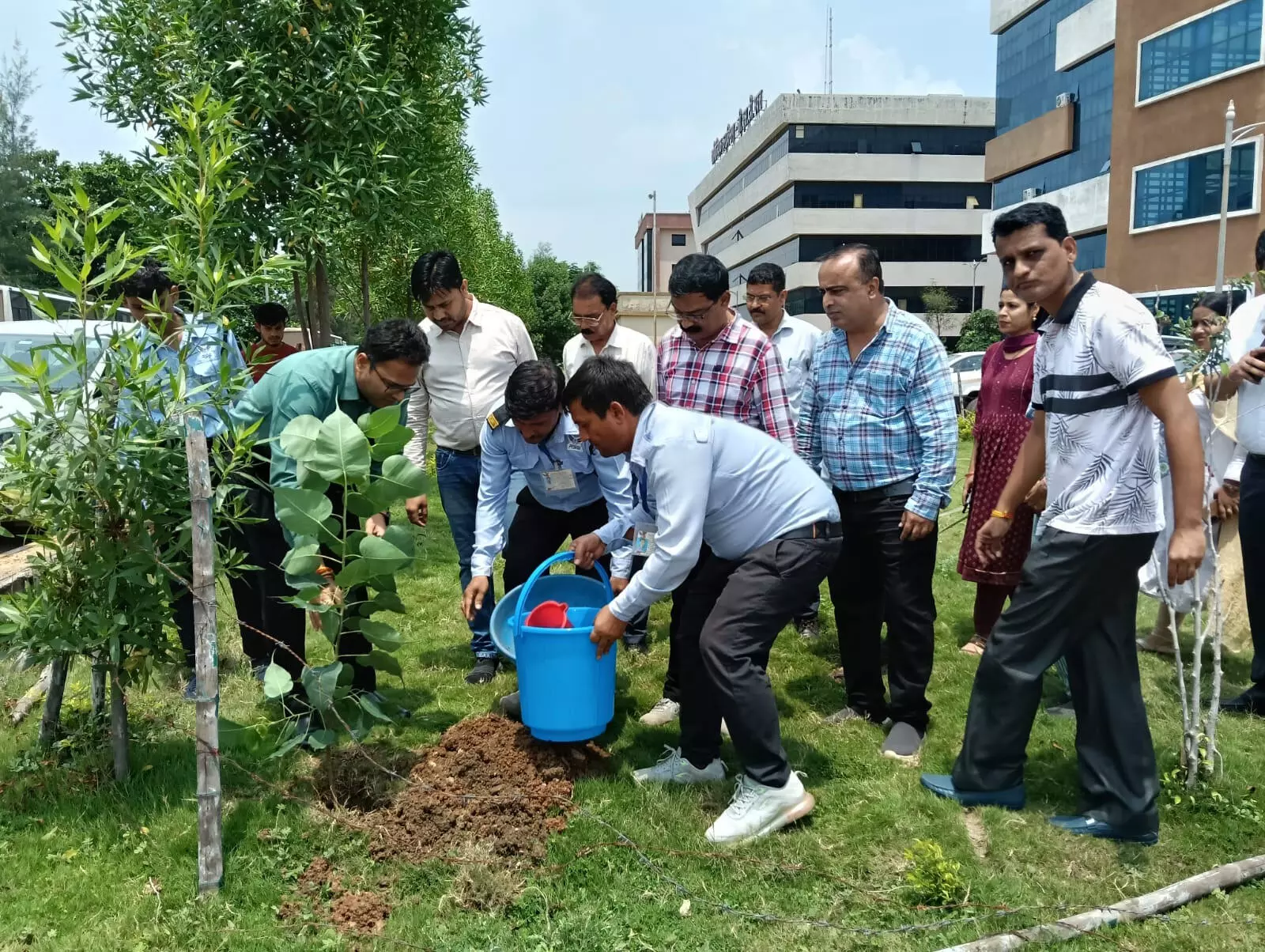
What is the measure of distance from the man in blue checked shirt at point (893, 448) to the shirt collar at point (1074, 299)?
2.53ft

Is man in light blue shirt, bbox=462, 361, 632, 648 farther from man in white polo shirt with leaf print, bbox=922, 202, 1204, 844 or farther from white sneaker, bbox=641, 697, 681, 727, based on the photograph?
man in white polo shirt with leaf print, bbox=922, 202, 1204, 844

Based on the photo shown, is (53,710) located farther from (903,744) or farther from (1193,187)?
(1193,187)

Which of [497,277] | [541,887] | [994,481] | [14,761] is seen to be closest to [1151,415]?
[994,481]

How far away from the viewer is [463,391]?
15.9 ft

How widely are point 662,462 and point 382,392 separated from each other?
127 cm

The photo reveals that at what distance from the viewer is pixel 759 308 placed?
5625 mm

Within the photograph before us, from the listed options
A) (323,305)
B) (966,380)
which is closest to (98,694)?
(323,305)

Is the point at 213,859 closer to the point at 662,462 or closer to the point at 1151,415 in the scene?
the point at 662,462

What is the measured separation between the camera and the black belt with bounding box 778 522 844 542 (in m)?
3.27

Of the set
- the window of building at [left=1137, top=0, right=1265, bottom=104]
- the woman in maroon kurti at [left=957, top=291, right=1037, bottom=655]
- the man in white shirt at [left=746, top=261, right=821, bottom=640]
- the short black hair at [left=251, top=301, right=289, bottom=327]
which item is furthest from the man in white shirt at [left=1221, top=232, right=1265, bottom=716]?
the window of building at [left=1137, top=0, right=1265, bottom=104]

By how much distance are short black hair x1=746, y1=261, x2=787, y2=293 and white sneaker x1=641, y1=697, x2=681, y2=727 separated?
2.56 metres

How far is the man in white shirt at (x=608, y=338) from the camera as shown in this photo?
5.00 m

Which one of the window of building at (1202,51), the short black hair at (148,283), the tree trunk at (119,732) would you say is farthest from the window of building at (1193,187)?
the tree trunk at (119,732)

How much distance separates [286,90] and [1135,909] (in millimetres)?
6850
